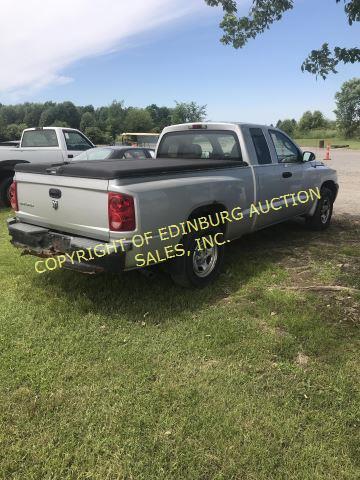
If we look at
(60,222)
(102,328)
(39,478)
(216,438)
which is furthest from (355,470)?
(60,222)

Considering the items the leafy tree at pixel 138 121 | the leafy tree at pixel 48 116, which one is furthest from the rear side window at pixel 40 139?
the leafy tree at pixel 48 116

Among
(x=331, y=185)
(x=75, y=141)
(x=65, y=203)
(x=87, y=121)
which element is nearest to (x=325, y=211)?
(x=331, y=185)

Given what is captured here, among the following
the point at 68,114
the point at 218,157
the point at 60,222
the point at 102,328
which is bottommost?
the point at 102,328

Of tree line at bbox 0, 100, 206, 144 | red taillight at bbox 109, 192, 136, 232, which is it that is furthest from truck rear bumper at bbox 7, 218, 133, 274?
tree line at bbox 0, 100, 206, 144

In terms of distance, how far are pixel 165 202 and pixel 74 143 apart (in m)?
8.06

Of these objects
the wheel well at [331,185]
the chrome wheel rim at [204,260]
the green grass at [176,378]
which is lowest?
the green grass at [176,378]

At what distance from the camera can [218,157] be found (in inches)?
222

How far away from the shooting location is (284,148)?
6418mm

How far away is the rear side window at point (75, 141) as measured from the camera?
Result: 1110cm

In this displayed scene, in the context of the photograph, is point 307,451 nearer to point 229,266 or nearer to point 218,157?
point 229,266

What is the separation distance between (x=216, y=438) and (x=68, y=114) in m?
114

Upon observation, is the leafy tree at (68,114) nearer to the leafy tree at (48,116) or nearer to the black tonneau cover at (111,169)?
the leafy tree at (48,116)

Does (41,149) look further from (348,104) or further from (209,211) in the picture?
(348,104)

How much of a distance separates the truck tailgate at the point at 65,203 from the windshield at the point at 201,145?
87.3 inches
